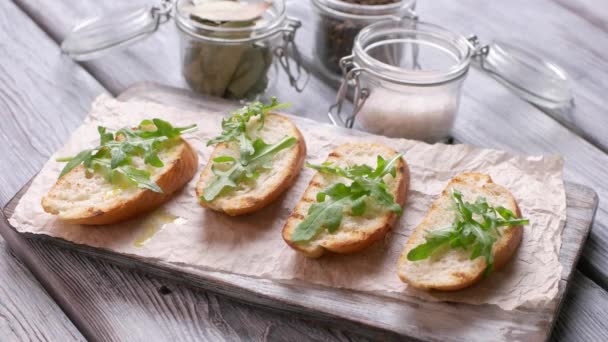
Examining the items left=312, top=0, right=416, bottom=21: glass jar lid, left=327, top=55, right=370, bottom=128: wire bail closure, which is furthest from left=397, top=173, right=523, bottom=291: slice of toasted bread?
left=312, top=0, right=416, bottom=21: glass jar lid

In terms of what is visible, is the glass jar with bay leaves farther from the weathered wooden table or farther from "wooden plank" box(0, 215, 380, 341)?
"wooden plank" box(0, 215, 380, 341)

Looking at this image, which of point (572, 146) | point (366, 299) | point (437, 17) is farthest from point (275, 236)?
point (437, 17)

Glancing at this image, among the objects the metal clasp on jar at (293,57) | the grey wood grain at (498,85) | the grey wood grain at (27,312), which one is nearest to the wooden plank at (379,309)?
the grey wood grain at (27,312)

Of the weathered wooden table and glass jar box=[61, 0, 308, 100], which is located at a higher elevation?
glass jar box=[61, 0, 308, 100]

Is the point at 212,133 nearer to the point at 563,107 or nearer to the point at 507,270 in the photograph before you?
the point at 507,270

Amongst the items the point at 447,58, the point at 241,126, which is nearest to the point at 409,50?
the point at 447,58

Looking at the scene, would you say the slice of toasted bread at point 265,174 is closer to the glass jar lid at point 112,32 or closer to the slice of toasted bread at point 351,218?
the slice of toasted bread at point 351,218

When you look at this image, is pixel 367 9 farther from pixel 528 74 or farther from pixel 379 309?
pixel 379 309
